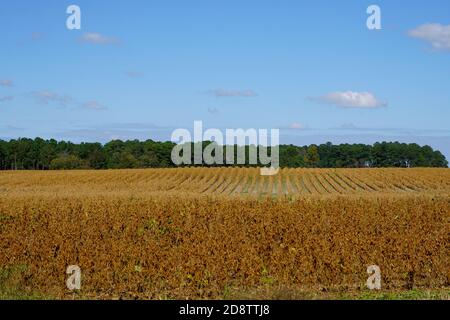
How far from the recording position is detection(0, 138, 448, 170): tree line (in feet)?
370

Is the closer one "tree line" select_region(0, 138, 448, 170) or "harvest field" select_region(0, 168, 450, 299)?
"harvest field" select_region(0, 168, 450, 299)

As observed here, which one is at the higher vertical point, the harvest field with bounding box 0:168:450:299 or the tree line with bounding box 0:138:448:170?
the tree line with bounding box 0:138:448:170

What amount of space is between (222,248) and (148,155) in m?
106

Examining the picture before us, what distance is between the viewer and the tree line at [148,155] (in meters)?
113

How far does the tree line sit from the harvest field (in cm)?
8982

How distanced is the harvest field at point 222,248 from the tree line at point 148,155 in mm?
89825

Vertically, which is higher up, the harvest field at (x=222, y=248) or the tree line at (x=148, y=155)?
the tree line at (x=148, y=155)

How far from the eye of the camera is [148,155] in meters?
118

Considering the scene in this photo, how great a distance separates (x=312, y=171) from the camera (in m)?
64.9

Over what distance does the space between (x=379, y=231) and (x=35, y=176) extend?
47.8m

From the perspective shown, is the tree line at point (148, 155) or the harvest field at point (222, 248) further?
the tree line at point (148, 155)

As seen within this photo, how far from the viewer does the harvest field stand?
437 inches
